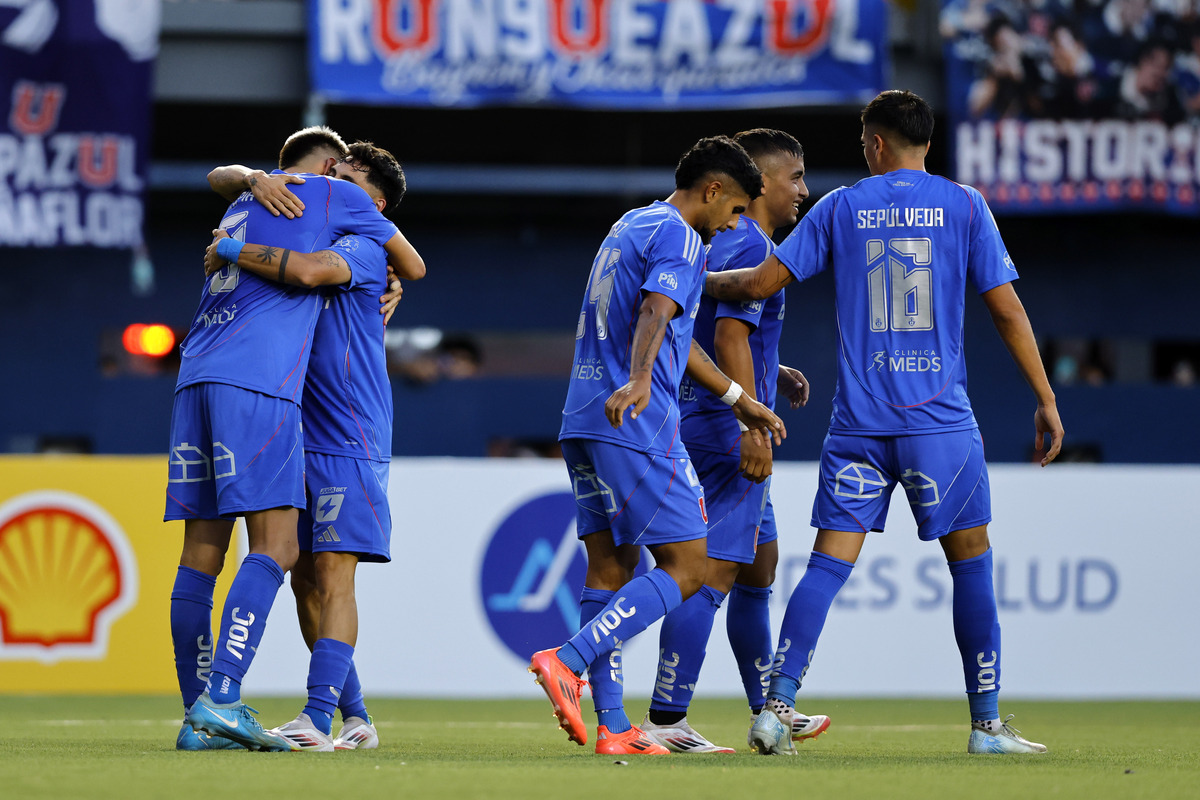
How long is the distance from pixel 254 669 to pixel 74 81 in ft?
20.5

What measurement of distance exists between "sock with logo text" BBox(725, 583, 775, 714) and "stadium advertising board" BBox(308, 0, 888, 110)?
7664mm

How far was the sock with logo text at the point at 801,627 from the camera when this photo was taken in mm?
4031

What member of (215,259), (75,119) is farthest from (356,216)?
(75,119)

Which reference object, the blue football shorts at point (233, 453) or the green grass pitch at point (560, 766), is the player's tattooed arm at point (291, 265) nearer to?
the blue football shorts at point (233, 453)

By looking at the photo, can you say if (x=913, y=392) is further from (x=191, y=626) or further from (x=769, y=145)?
(x=191, y=626)

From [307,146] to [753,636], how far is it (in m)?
2.20

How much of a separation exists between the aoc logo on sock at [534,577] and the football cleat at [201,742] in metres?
3.66

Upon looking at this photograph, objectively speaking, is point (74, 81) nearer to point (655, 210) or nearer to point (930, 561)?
point (930, 561)

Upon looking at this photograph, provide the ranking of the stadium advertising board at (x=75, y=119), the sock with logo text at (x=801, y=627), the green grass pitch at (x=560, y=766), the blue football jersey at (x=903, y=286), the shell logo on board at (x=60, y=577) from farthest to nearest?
the stadium advertising board at (x=75, y=119) < the shell logo on board at (x=60, y=577) < the blue football jersey at (x=903, y=286) < the sock with logo text at (x=801, y=627) < the green grass pitch at (x=560, y=766)

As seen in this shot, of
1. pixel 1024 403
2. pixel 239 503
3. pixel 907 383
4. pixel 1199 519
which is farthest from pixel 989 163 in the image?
pixel 239 503

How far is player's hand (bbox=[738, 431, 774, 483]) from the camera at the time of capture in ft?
14.0

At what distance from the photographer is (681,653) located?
14.2 feet

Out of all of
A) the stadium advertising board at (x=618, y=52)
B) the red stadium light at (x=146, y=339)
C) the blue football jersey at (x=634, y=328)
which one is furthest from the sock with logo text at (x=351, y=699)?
the red stadium light at (x=146, y=339)

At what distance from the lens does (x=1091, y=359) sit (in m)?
14.2
